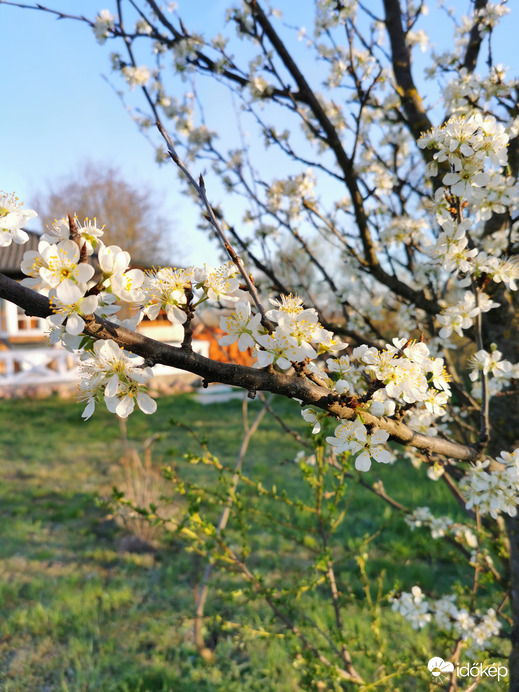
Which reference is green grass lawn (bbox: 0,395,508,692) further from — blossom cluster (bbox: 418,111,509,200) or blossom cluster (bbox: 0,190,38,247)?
blossom cluster (bbox: 0,190,38,247)

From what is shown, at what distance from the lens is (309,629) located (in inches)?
115

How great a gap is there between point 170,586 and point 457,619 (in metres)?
2.10

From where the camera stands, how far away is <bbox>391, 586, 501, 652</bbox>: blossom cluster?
200 cm

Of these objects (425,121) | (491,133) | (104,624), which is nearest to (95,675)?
(104,624)

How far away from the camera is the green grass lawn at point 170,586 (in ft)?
8.23

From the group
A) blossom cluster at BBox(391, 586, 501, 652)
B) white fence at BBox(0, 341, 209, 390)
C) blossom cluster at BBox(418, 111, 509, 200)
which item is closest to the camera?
blossom cluster at BBox(418, 111, 509, 200)

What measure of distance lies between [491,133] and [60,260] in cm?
118

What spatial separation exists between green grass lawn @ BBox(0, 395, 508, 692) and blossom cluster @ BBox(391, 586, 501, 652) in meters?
0.11

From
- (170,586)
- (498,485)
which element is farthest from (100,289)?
(170,586)

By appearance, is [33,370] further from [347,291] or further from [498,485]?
[498,485]

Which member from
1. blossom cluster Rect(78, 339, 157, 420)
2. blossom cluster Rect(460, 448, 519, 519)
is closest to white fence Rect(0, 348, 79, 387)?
blossom cluster Rect(460, 448, 519, 519)

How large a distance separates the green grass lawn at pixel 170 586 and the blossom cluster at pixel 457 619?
0.11 meters

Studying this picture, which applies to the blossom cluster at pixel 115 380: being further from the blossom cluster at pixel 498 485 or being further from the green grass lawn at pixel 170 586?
the green grass lawn at pixel 170 586

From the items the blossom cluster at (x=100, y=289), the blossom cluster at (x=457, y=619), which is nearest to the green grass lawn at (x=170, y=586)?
the blossom cluster at (x=457, y=619)
